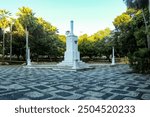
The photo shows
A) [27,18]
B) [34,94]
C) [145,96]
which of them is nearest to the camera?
[145,96]

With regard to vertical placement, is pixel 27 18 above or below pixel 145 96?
above

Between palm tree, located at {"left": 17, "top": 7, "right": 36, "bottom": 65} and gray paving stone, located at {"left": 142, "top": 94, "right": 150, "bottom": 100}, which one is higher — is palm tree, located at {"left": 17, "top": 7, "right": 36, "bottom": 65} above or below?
above

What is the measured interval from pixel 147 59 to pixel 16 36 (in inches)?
873

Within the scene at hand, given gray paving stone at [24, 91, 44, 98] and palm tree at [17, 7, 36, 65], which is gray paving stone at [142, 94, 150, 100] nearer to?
gray paving stone at [24, 91, 44, 98]

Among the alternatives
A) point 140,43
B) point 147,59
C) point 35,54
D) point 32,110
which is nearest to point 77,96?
point 32,110

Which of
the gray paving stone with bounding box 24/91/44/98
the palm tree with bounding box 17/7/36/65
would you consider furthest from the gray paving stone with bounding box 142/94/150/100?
the palm tree with bounding box 17/7/36/65

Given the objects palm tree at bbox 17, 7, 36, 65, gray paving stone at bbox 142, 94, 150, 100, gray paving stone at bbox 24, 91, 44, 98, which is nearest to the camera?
gray paving stone at bbox 142, 94, 150, 100

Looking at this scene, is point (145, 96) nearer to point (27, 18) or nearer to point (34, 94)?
point (34, 94)

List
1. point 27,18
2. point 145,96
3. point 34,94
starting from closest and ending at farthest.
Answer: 1. point 145,96
2. point 34,94
3. point 27,18

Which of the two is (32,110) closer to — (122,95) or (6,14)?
(122,95)

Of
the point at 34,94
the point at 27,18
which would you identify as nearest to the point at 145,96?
the point at 34,94

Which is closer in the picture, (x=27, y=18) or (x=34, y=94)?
(x=34, y=94)

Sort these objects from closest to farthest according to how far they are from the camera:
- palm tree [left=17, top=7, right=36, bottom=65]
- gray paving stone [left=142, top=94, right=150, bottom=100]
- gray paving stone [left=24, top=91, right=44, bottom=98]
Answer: gray paving stone [left=142, top=94, right=150, bottom=100] → gray paving stone [left=24, top=91, right=44, bottom=98] → palm tree [left=17, top=7, right=36, bottom=65]

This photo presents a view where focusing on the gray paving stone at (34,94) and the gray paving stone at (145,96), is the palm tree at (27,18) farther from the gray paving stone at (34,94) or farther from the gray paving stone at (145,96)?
the gray paving stone at (145,96)
